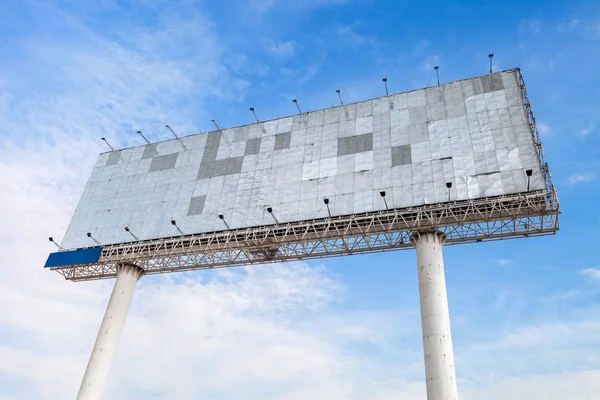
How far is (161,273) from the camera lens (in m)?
36.4

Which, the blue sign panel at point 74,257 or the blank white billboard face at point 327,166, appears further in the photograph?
the blue sign panel at point 74,257

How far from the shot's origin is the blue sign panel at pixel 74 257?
119ft

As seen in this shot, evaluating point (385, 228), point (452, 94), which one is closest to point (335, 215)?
point (385, 228)

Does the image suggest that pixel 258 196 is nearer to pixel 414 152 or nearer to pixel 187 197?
pixel 187 197

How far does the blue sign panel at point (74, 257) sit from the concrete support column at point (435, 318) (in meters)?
24.5

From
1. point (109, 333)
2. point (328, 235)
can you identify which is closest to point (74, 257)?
point (109, 333)

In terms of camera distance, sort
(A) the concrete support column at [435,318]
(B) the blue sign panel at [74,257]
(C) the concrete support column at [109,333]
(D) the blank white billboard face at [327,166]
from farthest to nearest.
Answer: (B) the blue sign panel at [74,257] < (C) the concrete support column at [109,333] < (D) the blank white billboard face at [327,166] < (A) the concrete support column at [435,318]

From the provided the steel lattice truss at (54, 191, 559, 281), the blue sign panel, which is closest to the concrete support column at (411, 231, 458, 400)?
the steel lattice truss at (54, 191, 559, 281)

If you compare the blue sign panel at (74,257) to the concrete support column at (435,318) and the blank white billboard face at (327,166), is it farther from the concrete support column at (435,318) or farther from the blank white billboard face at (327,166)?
the concrete support column at (435,318)

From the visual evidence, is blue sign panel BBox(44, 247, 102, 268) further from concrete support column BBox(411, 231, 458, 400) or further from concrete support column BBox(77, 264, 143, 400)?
concrete support column BBox(411, 231, 458, 400)

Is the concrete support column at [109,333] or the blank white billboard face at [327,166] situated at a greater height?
the blank white billboard face at [327,166]

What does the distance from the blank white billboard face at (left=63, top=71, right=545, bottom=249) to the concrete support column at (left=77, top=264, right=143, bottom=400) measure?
124 inches

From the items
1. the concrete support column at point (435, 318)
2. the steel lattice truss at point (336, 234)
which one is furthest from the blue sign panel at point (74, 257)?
the concrete support column at point (435, 318)

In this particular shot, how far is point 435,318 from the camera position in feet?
80.8
